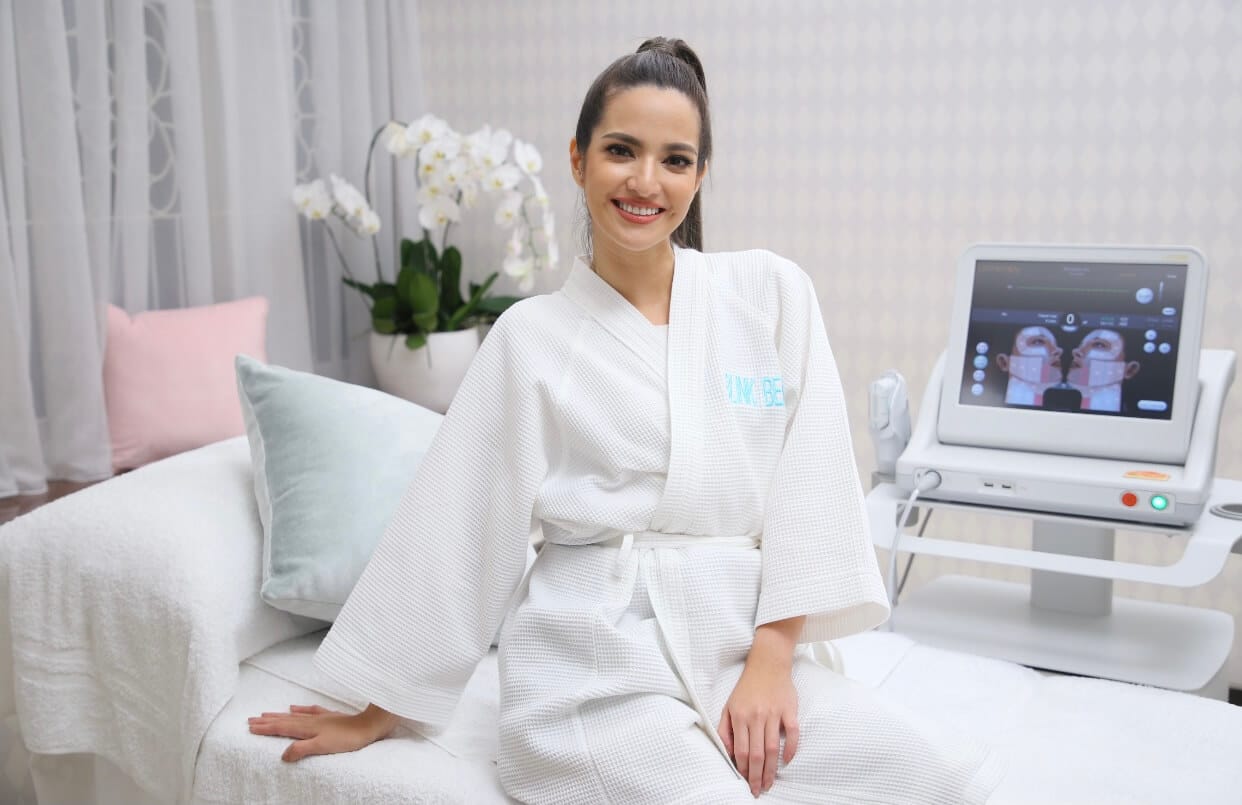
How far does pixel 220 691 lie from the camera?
1.58 meters

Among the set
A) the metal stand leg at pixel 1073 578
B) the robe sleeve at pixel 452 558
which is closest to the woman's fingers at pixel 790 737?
the robe sleeve at pixel 452 558

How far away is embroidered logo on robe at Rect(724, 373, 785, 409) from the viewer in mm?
1493

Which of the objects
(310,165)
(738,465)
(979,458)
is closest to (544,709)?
(738,465)

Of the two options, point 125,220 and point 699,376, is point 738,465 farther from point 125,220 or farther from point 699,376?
point 125,220

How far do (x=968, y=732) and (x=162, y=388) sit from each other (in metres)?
1.81

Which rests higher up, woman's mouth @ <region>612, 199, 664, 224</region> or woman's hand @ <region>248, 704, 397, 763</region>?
woman's mouth @ <region>612, 199, 664, 224</region>

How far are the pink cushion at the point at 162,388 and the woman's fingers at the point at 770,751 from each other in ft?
5.43

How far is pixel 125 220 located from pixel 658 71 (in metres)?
1.63

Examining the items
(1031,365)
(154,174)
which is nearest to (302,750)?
(1031,365)

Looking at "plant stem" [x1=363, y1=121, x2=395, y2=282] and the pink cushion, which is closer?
the pink cushion

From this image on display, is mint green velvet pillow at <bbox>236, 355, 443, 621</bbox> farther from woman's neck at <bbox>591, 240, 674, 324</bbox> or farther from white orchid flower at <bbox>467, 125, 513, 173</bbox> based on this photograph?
white orchid flower at <bbox>467, 125, 513, 173</bbox>

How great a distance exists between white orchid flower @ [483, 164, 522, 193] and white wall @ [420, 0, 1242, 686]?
44cm

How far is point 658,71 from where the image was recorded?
143 cm

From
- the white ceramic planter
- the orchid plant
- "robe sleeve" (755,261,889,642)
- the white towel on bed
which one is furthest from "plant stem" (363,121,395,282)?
"robe sleeve" (755,261,889,642)
